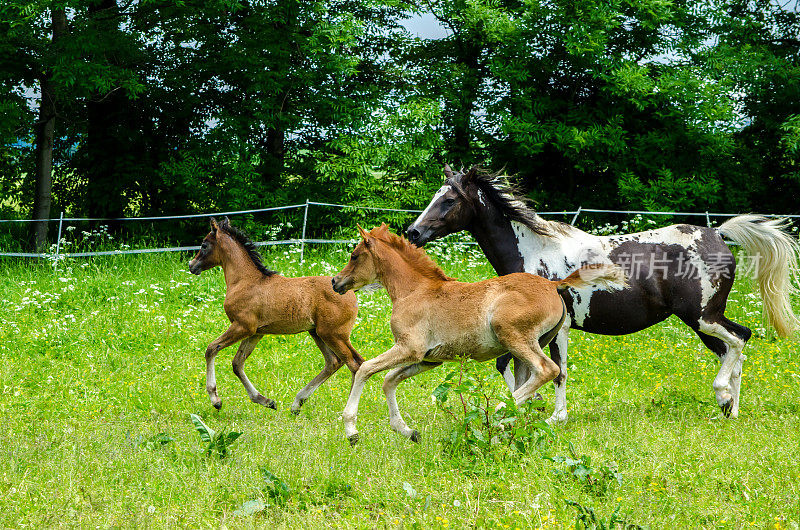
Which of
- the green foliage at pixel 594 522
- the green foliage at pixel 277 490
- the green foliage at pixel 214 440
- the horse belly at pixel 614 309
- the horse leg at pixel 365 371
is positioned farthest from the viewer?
the horse belly at pixel 614 309

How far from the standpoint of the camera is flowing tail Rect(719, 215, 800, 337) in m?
7.73

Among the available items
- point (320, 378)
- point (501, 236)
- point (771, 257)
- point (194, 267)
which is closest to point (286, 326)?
point (320, 378)

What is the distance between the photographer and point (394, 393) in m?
6.01

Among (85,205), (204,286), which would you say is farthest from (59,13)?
(204,286)

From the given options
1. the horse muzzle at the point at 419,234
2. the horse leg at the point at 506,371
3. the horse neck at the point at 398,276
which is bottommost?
the horse leg at the point at 506,371

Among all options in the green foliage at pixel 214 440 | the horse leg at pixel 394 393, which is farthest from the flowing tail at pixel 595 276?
the green foliage at pixel 214 440

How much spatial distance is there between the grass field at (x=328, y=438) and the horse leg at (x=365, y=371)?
0.18 meters

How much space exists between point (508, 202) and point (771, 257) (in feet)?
9.02

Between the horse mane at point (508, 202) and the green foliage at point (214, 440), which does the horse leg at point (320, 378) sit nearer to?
the green foliage at point (214, 440)

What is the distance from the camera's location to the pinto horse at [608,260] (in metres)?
7.30

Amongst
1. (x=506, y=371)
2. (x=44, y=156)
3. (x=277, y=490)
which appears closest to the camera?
(x=277, y=490)

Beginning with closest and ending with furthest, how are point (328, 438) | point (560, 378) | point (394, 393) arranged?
point (394, 393), point (328, 438), point (560, 378)

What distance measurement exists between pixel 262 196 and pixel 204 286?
417 centimetres

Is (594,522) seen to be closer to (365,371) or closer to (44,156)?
(365,371)
